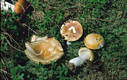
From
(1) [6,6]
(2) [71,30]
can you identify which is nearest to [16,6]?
(1) [6,6]

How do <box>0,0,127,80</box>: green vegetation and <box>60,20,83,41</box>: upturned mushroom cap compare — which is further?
<box>60,20,83,41</box>: upturned mushroom cap

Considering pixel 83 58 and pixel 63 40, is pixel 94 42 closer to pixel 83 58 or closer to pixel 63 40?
pixel 83 58

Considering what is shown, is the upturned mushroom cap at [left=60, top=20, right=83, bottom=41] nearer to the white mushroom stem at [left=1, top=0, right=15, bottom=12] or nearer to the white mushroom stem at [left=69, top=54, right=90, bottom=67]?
the white mushroom stem at [left=69, top=54, right=90, bottom=67]

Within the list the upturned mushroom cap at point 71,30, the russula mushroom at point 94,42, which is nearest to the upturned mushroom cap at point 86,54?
the russula mushroom at point 94,42

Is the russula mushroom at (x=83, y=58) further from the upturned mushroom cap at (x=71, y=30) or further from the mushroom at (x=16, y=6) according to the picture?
the mushroom at (x=16, y=6)

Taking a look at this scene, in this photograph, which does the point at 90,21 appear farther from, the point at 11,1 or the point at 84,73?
the point at 11,1

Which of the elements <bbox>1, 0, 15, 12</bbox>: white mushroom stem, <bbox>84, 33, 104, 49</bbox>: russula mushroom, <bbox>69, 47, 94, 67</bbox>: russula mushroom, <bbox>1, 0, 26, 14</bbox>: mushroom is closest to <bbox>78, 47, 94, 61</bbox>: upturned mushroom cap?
<bbox>69, 47, 94, 67</bbox>: russula mushroom

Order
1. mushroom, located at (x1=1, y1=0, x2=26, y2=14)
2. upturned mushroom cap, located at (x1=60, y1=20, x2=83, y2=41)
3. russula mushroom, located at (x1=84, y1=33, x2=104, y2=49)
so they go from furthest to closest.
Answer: mushroom, located at (x1=1, y1=0, x2=26, y2=14) < upturned mushroom cap, located at (x1=60, y1=20, x2=83, y2=41) < russula mushroom, located at (x1=84, y1=33, x2=104, y2=49)

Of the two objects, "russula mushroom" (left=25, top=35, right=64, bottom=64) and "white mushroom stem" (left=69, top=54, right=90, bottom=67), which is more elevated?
"russula mushroom" (left=25, top=35, right=64, bottom=64)
